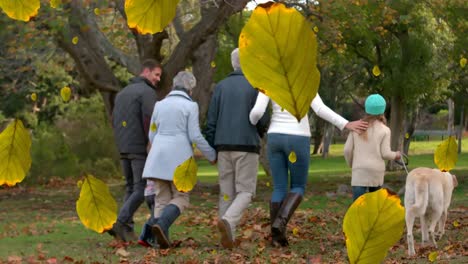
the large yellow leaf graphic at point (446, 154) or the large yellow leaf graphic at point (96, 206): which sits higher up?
the large yellow leaf graphic at point (446, 154)

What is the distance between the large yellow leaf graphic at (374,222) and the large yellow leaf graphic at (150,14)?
181mm

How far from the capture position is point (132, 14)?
67 cm

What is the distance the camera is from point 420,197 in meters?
9.51

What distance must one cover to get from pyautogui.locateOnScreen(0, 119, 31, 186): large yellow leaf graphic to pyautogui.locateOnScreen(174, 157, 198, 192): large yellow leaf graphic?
0.20 metres

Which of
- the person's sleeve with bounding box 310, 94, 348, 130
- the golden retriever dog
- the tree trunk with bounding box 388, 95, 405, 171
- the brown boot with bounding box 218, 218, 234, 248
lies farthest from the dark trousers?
the tree trunk with bounding box 388, 95, 405, 171

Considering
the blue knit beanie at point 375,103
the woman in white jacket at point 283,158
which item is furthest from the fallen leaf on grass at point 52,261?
the blue knit beanie at point 375,103

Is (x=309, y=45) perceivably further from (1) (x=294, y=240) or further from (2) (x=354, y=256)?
(1) (x=294, y=240)

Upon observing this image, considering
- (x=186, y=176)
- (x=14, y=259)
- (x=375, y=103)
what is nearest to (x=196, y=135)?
(x=14, y=259)

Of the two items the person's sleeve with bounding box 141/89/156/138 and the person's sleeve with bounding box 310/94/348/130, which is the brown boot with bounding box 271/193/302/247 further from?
the person's sleeve with bounding box 310/94/348/130

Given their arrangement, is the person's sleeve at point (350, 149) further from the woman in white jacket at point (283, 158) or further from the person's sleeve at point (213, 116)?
the person's sleeve at point (213, 116)

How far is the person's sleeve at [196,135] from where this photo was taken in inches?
349

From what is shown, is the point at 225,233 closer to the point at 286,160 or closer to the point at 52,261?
the point at 286,160

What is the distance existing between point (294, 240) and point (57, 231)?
4593mm

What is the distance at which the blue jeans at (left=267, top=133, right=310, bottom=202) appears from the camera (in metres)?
8.96
